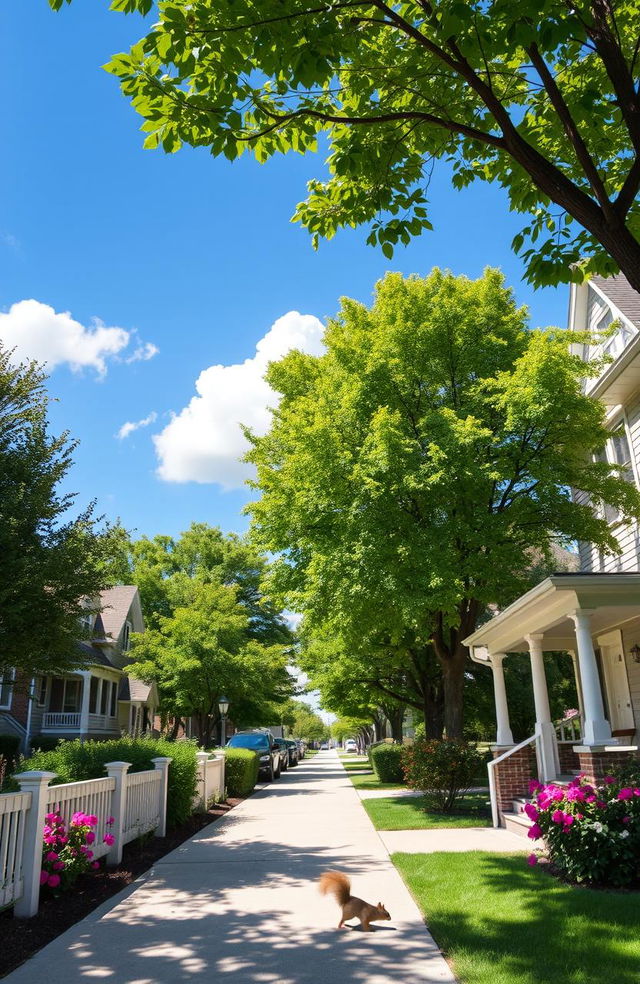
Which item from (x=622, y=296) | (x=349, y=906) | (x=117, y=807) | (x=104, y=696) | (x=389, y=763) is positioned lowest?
(x=349, y=906)

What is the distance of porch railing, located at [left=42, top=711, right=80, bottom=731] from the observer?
96.0 feet

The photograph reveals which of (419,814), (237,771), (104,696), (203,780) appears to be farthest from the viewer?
(104,696)

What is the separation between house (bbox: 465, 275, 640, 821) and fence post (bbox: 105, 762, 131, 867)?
586 cm

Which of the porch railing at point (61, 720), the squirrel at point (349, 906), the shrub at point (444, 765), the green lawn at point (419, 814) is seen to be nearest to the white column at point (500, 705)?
the shrub at point (444, 765)

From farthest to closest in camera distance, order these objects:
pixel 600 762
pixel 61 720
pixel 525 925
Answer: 1. pixel 61 720
2. pixel 600 762
3. pixel 525 925

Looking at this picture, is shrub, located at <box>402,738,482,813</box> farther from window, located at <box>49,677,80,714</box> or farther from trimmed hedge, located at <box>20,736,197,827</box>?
window, located at <box>49,677,80,714</box>

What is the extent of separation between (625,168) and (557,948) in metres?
6.35

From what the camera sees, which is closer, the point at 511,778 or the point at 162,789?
the point at 162,789

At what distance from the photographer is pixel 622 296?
625 inches

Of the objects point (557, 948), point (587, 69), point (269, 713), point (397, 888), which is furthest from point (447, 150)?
point (269, 713)

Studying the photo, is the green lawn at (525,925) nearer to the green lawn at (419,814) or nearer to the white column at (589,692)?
the white column at (589,692)

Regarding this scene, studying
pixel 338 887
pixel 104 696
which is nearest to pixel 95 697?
pixel 104 696

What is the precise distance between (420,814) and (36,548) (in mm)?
9053

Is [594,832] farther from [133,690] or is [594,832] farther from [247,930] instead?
[133,690]
